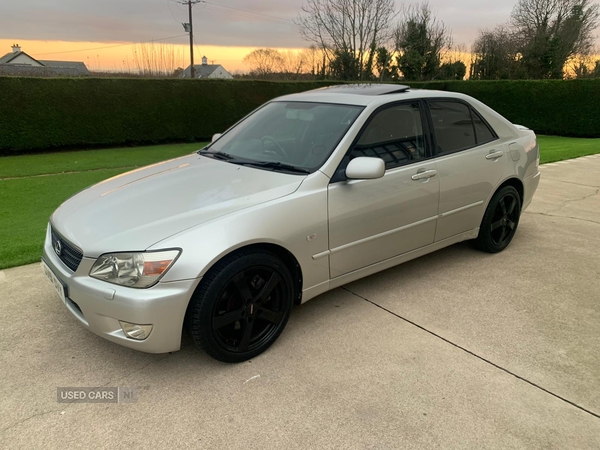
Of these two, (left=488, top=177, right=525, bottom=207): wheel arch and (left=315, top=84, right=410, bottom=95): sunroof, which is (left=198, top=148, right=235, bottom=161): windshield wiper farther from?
(left=488, top=177, right=525, bottom=207): wheel arch

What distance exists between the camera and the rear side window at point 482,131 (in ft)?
13.8

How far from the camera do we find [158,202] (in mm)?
2834

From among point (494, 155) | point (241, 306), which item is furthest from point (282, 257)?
point (494, 155)

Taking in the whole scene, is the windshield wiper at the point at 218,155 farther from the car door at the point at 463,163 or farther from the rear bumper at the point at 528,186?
the rear bumper at the point at 528,186

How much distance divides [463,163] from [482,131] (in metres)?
0.57

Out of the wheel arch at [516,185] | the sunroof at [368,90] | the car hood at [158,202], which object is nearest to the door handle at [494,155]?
the wheel arch at [516,185]

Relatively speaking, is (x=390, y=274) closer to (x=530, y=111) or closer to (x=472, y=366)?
(x=472, y=366)

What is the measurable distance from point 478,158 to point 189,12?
34.4 m

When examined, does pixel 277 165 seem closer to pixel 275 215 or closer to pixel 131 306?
pixel 275 215

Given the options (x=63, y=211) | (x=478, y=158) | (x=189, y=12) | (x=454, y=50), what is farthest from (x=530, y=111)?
(x=189, y=12)

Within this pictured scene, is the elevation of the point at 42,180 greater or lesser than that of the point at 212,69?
lesser

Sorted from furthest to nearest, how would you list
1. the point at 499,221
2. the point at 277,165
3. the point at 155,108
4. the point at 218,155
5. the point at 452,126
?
the point at 155,108
the point at 499,221
the point at 452,126
the point at 218,155
the point at 277,165

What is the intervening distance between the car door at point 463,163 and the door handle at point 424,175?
81mm

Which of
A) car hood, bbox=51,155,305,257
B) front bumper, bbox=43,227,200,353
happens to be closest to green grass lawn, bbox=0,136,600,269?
car hood, bbox=51,155,305,257
